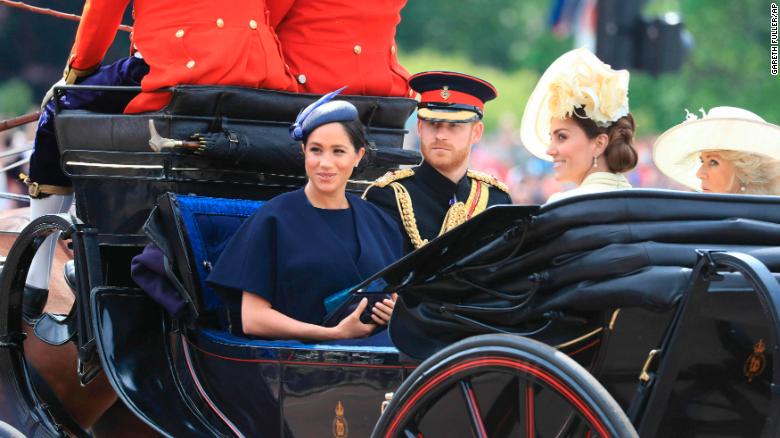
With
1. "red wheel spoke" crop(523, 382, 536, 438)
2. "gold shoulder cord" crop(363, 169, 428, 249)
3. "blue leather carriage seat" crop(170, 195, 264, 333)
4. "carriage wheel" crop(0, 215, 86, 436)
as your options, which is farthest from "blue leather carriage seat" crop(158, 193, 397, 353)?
"red wheel spoke" crop(523, 382, 536, 438)

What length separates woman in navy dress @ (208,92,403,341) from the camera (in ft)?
12.6

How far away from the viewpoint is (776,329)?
2562 millimetres

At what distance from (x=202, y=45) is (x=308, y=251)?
1.02m

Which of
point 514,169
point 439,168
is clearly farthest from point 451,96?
point 514,169

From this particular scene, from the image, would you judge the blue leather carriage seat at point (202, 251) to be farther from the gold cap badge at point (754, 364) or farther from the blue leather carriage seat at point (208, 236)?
the gold cap badge at point (754, 364)

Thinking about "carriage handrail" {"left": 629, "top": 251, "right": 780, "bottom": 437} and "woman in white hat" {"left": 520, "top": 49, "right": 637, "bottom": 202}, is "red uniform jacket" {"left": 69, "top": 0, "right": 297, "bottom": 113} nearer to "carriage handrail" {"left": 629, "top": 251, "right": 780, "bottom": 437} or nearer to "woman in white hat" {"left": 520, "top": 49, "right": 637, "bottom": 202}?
"woman in white hat" {"left": 520, "top": 49, "right": 637, "bottom": 202}

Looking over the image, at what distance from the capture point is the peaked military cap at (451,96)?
4520mm

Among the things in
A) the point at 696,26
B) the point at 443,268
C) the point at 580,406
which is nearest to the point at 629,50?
the point at 443,268

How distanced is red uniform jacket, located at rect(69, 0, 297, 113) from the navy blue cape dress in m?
0.74

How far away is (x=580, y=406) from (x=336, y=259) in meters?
1.30

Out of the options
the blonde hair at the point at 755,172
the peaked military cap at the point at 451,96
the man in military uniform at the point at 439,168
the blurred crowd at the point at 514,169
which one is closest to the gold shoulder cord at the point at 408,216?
the man in military uniform at the point at 439,168

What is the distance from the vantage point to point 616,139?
3.71m

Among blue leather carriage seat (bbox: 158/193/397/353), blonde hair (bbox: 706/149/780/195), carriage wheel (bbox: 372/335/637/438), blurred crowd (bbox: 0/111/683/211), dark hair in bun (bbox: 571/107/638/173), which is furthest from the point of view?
blurred crowd (bbox: 0/111/683/211)

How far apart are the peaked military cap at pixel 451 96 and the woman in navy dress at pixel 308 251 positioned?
1.95ft
